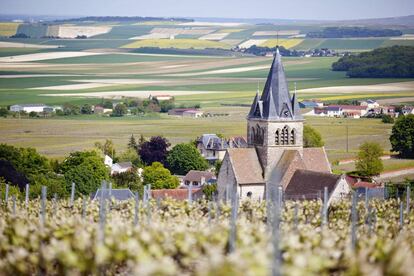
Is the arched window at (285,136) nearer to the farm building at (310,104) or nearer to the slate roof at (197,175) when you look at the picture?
the slate roof at (197,175)

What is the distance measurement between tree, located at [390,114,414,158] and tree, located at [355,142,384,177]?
701 centimetres

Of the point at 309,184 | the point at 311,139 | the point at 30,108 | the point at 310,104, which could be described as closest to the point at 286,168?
the point at 309,184

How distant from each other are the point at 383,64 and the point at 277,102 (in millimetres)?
106420

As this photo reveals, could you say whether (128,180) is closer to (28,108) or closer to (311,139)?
(311,139)

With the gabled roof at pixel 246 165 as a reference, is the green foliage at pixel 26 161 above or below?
below

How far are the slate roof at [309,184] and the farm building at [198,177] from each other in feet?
62.4

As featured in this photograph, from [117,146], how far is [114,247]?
220 ft

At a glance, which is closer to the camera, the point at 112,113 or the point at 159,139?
the point at 159,139

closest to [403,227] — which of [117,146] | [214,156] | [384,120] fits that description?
[214,156]

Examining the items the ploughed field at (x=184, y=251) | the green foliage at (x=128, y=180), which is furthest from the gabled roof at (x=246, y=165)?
the ploughed field at (x=184, y=251)

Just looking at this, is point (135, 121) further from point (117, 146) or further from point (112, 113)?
point (117, 146)

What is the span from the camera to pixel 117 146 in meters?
85.1

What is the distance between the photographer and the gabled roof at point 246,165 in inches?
1769

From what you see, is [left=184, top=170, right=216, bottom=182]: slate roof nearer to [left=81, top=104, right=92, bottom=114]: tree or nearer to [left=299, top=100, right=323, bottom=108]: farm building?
[left=81, top=104, right=92, bottom=114]: tree
